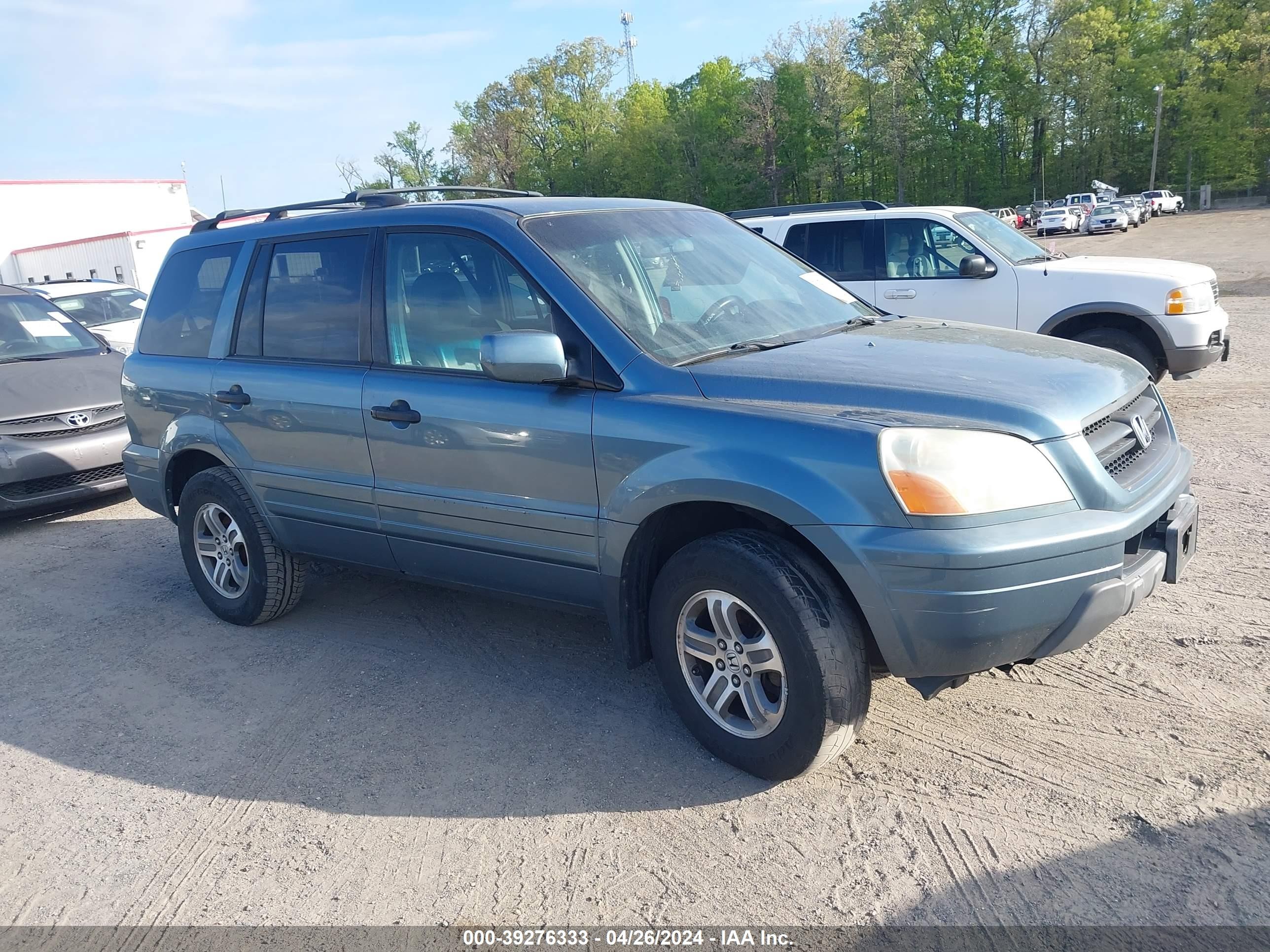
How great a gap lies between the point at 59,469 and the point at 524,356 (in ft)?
18.5

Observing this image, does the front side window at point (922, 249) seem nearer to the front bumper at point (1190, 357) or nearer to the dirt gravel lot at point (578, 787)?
the front bumper at point (1190, 357)

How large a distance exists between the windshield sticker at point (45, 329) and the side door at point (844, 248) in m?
6.69

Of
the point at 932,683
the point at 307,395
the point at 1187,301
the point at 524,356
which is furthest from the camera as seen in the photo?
the point at 1187,301

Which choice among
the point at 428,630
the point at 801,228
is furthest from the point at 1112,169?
the point at 428,630

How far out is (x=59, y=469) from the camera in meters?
7.34

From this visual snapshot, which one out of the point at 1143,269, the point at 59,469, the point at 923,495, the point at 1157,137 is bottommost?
the point at 59,469

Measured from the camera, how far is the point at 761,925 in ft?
8.58

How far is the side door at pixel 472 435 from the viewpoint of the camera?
11.6 feet

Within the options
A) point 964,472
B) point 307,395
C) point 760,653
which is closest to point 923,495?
point 964,472

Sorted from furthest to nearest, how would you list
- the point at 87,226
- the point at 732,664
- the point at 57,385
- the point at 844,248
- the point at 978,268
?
the point at 87,226 < the point at 844,248 < the point at 978,268 < the point at 57,385 < the point at 732,664

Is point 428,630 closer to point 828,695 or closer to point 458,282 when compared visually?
point 458,282

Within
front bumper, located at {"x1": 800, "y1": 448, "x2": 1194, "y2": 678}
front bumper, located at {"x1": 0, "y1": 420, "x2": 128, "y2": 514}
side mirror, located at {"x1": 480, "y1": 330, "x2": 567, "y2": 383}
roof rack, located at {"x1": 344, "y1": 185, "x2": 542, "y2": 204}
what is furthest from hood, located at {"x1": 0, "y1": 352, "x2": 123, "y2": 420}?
front bumper, located at {"x1": 800, "y1": 448, "x2": 1194, "y2": 678}

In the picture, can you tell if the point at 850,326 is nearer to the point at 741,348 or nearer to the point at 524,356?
the point at 741,348

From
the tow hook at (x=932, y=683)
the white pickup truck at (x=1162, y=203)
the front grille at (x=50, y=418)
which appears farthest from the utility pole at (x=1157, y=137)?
the tow hook at (x=932, y=683)
